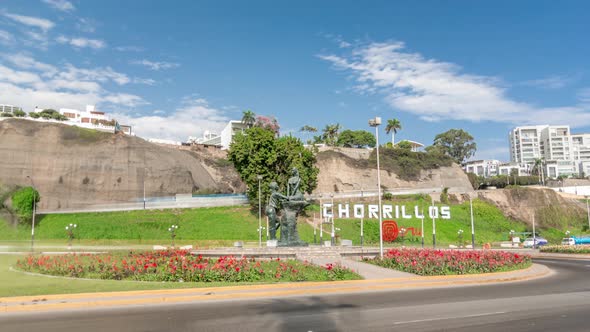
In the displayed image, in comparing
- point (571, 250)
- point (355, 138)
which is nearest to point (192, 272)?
point (571, 250)

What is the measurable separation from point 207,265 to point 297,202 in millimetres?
10637

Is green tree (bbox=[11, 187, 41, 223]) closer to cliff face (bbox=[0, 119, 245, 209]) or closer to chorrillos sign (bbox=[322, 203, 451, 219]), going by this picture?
cliff face (bbox=[0, 119, 245, 209])

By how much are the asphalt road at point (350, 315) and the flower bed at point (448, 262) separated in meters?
5.15

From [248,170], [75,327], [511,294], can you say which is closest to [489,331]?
[511,294]

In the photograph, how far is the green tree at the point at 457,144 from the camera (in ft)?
497

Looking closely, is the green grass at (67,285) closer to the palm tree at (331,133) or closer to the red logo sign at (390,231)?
the red logo sign at (390,231)

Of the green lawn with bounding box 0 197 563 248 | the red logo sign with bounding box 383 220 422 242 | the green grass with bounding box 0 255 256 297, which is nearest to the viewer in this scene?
the green grass with bounding box 0 255 256 297

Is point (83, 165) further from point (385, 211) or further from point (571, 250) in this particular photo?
point (571, 250)

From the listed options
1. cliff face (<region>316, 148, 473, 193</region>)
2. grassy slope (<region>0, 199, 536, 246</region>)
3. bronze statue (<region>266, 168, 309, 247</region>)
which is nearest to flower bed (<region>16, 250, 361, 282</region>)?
bronze statue (<region>266, 168, 309, 247</region>)

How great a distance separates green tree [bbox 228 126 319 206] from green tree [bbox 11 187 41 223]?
1116 inches

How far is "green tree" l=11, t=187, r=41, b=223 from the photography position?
2256 inches

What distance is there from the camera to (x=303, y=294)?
15914mm

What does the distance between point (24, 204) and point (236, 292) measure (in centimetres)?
5514

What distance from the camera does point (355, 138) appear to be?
132500 millimetres
